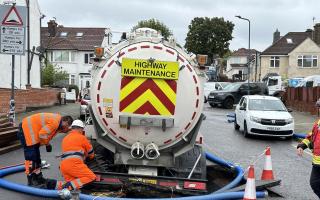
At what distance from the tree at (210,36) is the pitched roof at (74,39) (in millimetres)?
23297

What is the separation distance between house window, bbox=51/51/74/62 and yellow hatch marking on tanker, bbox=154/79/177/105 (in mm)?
57646

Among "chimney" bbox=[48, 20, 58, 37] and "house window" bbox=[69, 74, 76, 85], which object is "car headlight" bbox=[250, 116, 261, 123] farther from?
"chimney" bbox=[48, 20, 58, 37]

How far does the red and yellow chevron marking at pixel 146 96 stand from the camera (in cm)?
727

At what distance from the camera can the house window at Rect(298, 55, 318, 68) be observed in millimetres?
66125

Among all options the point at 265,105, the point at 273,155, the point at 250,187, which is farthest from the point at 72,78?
the point at 250,187

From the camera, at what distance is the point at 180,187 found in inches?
290

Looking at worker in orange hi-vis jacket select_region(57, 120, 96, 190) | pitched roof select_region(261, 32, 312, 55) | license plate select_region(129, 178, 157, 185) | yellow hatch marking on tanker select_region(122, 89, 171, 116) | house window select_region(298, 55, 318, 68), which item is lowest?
license plate select_region(129, 178, 157, 185)

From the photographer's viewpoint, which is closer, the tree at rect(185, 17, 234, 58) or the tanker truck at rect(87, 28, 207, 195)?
the tanker truck at rect(87, 28, 207, 195)

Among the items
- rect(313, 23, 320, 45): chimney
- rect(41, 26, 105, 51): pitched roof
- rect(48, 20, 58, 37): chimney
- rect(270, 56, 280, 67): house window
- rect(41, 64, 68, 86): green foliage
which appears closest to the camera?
rect(41, 64, 68, 86): green foliage

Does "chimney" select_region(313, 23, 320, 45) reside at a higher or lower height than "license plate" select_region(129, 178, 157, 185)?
higher

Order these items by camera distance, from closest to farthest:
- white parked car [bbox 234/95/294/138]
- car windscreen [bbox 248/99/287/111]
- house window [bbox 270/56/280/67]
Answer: white parked car [bbox 234/95/294/138], car windscreen [bbox 248/99/287/111], house window [bbox 270/56/280/67]

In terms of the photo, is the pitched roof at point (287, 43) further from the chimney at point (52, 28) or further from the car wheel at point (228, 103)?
the car wheel at point (228, 103)

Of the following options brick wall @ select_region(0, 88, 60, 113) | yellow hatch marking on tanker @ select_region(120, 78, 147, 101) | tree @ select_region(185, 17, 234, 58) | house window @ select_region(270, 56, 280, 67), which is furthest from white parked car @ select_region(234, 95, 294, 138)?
tree @ select_region(185, 17, 234, 58)

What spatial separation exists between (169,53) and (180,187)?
6.49 feet
